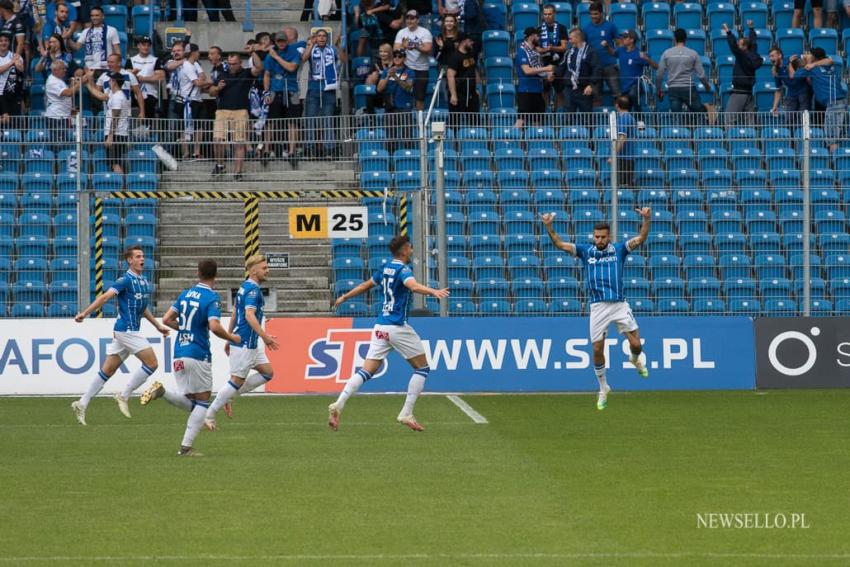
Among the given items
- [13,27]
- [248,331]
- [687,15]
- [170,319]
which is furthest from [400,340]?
[687,15]

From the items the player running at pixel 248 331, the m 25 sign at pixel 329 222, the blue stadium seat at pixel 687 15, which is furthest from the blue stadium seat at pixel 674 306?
the blue stadium seat at pixel 687 15

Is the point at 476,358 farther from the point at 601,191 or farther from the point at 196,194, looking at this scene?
the point at 196,194

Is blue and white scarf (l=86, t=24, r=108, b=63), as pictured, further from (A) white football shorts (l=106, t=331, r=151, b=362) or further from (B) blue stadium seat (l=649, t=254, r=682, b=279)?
(B) blue stadium seat (l=649, t=254, r=682, b=279)

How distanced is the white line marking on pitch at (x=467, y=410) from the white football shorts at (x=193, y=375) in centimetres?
447

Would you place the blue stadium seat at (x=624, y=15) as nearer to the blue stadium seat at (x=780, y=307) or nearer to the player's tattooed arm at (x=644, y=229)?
the blue stadium seat at (x=780, y=307)

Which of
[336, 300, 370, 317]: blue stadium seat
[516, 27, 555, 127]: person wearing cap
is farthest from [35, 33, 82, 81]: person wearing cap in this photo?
[516, 27, 555, 127]: person wearing cap

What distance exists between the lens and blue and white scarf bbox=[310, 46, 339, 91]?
1036 inches

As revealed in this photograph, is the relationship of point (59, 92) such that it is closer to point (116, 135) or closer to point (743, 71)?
point (116, 135)

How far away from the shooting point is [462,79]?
87.6ft

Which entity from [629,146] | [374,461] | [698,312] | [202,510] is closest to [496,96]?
[629,146]

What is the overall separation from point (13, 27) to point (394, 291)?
44.0ft

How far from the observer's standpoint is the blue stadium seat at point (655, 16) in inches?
1194

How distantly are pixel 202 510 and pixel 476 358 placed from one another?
12.6 metres

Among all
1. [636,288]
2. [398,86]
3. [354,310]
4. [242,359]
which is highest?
[398,86]
